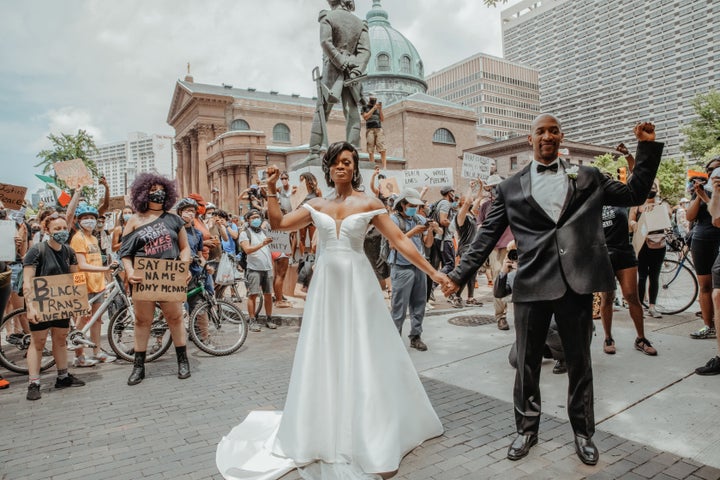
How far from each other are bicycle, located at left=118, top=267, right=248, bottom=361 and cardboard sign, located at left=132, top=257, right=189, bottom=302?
132 centimetres

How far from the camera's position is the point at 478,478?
301 cm

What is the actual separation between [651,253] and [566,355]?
17.2 ft

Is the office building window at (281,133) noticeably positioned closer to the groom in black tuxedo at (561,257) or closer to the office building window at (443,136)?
the office building window at (443,136)

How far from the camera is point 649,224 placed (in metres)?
6.94

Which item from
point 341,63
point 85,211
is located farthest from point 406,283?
point 341,63

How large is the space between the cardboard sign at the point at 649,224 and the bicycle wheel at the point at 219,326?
5963 millimetres

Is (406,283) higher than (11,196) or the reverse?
the reverse

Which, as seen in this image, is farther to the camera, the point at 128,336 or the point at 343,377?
the point at 128,336

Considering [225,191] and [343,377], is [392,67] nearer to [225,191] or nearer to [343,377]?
[225,191]

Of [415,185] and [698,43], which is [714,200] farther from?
[698,43]

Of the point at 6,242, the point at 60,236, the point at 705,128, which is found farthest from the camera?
the point at 705,128

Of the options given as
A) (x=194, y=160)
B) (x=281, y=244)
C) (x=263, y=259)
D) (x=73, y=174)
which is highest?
(x=194, y=160)

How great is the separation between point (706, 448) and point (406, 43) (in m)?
63.0

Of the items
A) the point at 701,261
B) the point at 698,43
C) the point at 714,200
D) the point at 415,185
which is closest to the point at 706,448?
the point at 714,200
